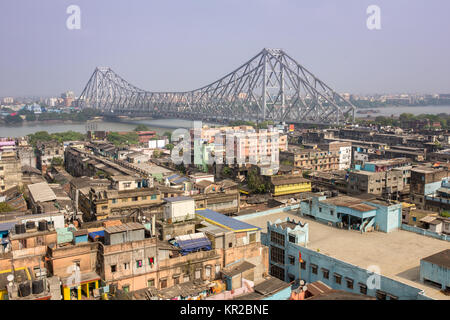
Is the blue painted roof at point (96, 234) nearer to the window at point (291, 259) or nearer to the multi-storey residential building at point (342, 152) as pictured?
the window at point (291, 259)

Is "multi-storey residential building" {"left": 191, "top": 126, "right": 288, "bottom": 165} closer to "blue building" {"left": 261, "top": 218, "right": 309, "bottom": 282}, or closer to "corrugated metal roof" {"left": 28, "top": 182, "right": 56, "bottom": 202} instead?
"corrugated metal roof" {"left": 28, "top": 182, "right": 56, "bottom": 202}

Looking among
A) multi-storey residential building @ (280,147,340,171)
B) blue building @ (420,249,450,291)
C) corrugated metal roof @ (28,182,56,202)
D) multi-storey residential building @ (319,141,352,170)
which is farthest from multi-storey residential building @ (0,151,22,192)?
multi-storey residential building @ (319,141,352,170)

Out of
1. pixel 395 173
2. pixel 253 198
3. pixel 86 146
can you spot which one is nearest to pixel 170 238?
pixel 253 198

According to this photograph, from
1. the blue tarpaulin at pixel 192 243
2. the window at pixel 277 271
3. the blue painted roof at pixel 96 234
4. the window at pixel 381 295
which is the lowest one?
the window at pixel 277 271

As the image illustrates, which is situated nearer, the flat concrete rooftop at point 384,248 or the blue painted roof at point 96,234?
the blue painted roof at point 96,234

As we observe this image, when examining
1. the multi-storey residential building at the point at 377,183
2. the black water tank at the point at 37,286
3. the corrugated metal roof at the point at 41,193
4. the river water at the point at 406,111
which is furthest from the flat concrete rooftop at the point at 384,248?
the river water at the point at 406,111

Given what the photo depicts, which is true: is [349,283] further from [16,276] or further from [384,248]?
[16,276]
